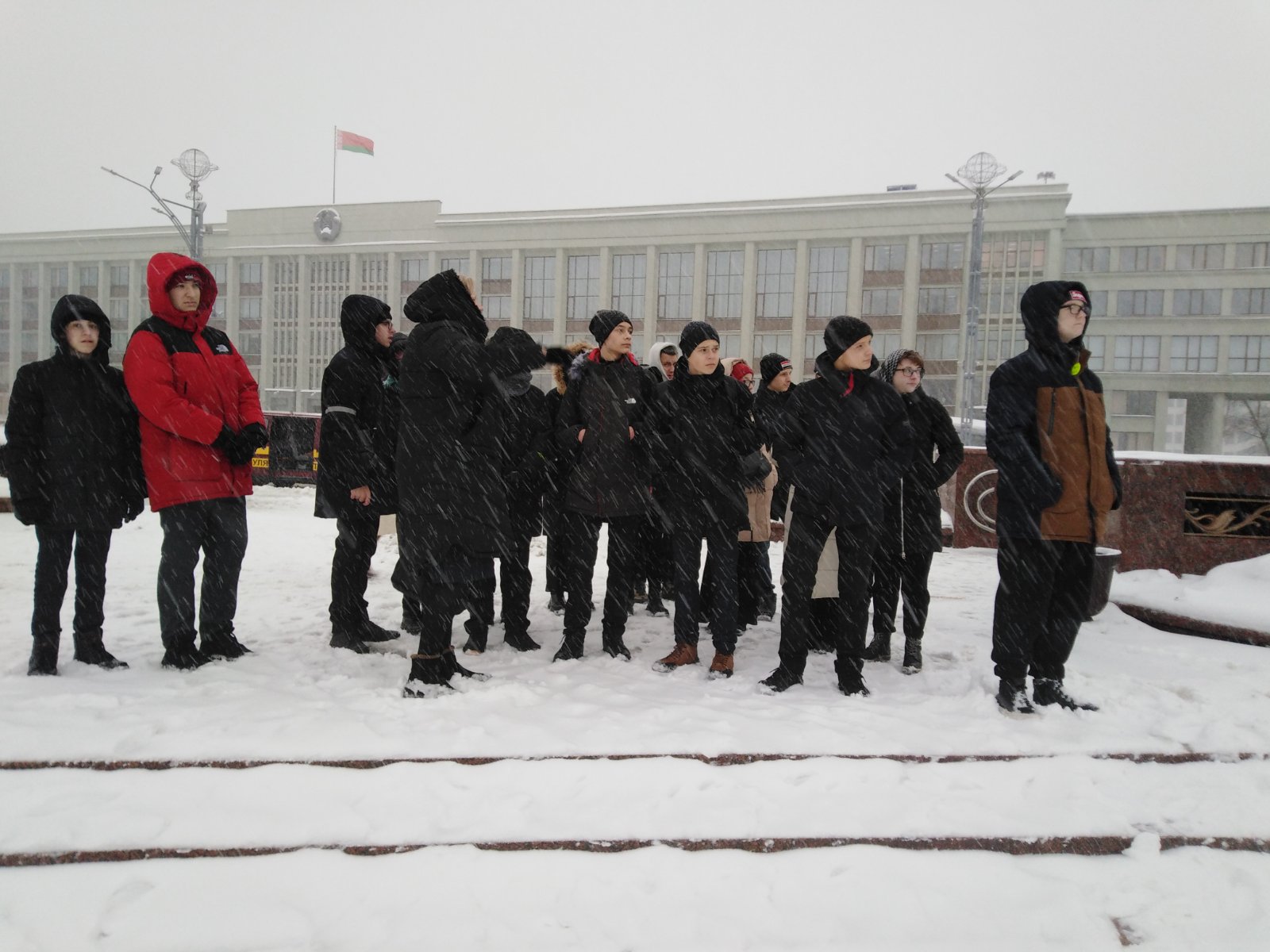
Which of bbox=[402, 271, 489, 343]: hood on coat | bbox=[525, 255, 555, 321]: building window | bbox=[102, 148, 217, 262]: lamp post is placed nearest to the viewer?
bbox=[402, 271, 489, 343]: hood on coat

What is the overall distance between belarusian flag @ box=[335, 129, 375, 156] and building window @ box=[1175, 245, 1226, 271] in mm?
45812

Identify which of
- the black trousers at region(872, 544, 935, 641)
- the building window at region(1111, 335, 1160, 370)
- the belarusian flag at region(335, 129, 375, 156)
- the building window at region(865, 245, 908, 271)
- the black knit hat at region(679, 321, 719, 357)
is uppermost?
the belarusian flag at region(335, 129, 375, 156)

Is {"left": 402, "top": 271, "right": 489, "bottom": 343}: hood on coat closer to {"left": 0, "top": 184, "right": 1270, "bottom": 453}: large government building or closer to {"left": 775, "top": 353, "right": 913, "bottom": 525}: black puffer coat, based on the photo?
{"left": 775, "top": 353, "right": 913, "bottom": 525}: black puffer coat

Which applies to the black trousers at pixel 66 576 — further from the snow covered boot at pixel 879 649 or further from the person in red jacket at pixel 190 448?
the snow covered boot at pixel 879 649

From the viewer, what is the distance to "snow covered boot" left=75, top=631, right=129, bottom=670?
4.25 meters

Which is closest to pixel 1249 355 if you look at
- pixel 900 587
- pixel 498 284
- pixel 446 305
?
pixel 498 284

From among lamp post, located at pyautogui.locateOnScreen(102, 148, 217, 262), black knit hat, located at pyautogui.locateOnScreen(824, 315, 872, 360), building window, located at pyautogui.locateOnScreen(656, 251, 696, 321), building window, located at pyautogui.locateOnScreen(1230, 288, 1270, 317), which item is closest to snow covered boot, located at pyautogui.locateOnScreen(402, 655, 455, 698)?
black knit hat, located at pyautogui.locateOnScreen(824, 315, 872, 360)

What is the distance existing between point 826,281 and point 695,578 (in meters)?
48.0

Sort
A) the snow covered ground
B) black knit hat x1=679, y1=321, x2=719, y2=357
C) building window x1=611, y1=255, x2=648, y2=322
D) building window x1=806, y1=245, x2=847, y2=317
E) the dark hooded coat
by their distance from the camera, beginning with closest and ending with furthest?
the snow covered ground < the dark hooded coat < black knit hat x1=679, y1=321, x2=719, y2=357 < building window x1=806, y1=245, x2=847, y2=317 < building window x1=611, y1=255, x2=648, y2=322

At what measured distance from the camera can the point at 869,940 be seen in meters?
2.30

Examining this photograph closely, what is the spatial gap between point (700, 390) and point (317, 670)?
2.45m

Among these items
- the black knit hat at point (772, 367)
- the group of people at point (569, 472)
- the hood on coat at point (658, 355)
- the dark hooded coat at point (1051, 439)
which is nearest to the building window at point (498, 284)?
the hood on coat at point (658, 355)

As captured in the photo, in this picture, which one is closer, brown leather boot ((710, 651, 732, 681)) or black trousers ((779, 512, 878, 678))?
black trousers ((779, 512, 878, 678))

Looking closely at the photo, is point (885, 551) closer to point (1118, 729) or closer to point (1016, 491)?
point (1016, 491)
